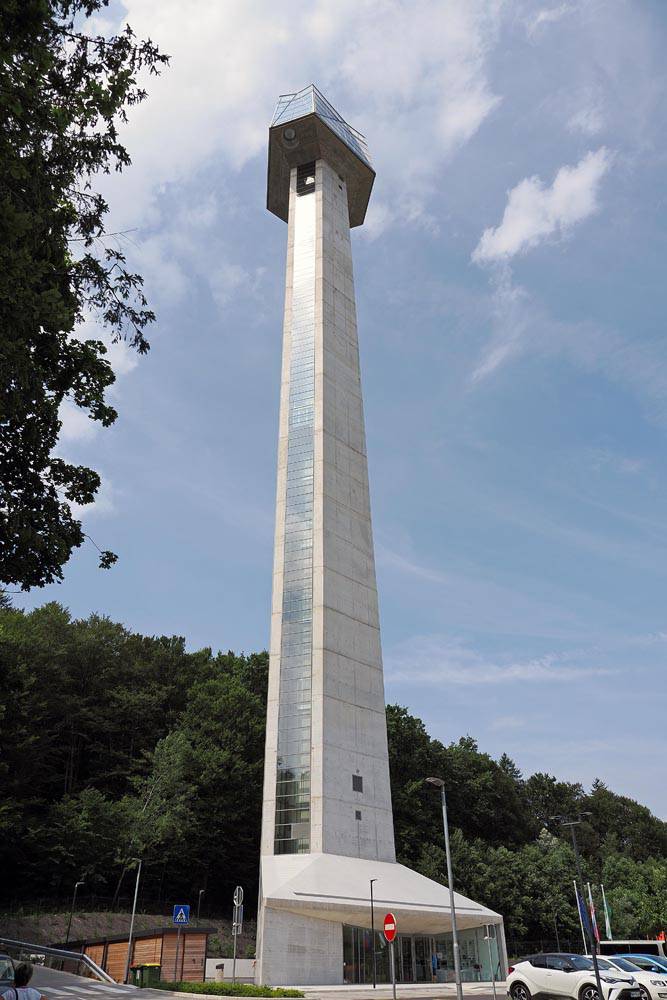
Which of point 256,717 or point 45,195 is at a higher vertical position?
point 256,717

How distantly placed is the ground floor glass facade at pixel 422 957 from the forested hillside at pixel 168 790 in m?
18.3

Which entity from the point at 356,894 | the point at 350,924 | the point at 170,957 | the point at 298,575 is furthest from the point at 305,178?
the point at 170,957

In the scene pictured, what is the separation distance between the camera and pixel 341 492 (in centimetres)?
4706

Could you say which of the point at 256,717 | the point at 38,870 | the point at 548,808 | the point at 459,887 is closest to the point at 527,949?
the point at 459,887

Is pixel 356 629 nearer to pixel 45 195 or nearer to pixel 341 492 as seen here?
pixel 341 492

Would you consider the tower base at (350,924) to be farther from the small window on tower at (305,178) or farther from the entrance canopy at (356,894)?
the small window on tower at (305,178)

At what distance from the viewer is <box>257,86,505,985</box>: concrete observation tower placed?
32938mm

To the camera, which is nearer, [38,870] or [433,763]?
[38,870]

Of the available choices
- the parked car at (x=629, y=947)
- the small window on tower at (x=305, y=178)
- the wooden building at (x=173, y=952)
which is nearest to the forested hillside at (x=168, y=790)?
the wooden building at (x=173, y=952)

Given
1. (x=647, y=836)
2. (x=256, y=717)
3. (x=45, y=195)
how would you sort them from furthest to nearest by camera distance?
(x=647, y=836), (x=256, y=717), (x=45, y=195)

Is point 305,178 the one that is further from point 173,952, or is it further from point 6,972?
point 6,972

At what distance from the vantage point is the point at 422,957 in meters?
36.2

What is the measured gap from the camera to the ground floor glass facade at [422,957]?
33.3m

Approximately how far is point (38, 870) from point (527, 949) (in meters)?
34.0
